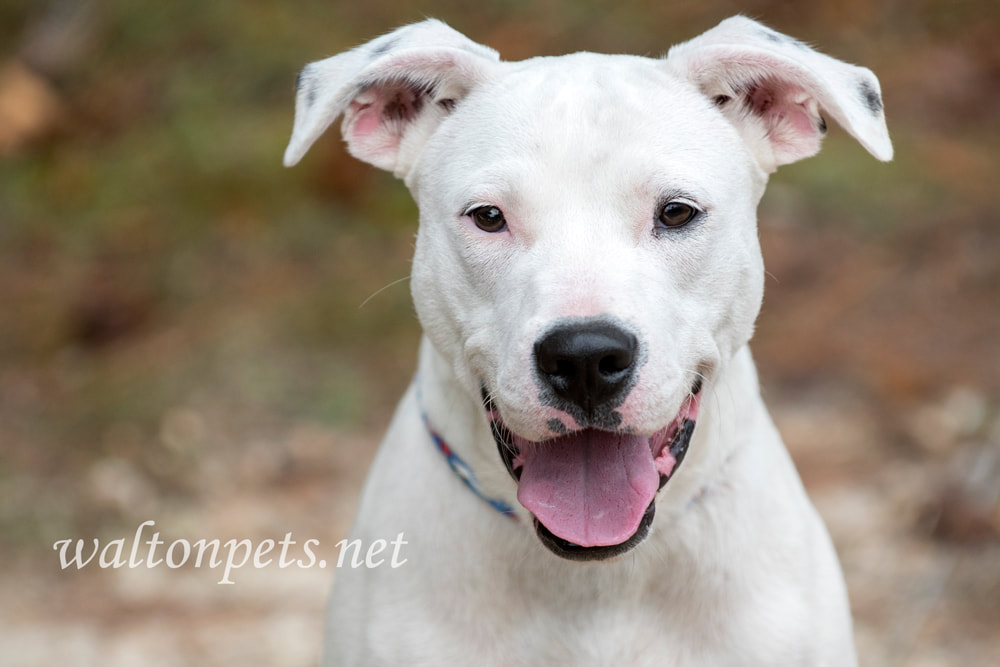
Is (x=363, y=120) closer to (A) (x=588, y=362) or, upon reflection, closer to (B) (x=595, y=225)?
(B) (x=595, y=225)

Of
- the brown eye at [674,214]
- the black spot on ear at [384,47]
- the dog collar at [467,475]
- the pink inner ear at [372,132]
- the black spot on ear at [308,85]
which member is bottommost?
the dog collar at [467,475]

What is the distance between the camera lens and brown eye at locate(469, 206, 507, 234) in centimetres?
294

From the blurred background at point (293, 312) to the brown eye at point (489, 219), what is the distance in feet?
5.50

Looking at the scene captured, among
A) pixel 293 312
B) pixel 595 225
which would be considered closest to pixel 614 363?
pixel 595 225

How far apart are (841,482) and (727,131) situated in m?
3.45

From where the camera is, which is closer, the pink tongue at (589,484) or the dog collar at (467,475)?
the pink tongue at (589,484)

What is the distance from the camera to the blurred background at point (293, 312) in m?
5.70

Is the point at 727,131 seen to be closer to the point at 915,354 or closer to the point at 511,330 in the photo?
the point at 511,330

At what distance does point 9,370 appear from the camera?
24.8 ft

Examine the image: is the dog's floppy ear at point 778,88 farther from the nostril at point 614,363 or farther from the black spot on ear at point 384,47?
the nostril at point 614,363

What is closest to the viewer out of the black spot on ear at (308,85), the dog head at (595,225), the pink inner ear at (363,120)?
the dog head at (595,225)

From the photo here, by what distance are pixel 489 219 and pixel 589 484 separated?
0.72 meters

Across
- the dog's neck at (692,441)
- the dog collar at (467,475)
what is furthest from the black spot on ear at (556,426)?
the dog collar at (467,475)

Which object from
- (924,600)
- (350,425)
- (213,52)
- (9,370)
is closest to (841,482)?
(924,600)
